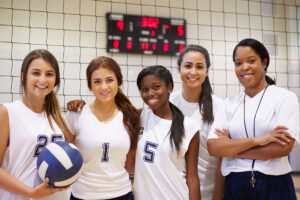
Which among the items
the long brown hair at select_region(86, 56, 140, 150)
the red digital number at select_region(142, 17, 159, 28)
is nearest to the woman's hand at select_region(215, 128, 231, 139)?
the long brown hair at select_region(86, 56, 140, 150)

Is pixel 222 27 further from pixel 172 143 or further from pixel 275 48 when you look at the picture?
pixel 172 143

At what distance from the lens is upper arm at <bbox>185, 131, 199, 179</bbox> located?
1.58m

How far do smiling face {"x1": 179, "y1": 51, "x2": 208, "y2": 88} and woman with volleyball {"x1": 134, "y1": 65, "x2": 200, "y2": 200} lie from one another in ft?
0.87

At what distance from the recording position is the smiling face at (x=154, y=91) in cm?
167

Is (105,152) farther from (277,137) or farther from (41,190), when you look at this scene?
(277,137)

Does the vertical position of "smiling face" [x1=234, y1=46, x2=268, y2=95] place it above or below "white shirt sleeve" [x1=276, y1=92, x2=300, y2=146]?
above

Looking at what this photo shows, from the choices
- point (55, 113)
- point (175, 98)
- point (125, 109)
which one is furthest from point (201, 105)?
point (55, 113)

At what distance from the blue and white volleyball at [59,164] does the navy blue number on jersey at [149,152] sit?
0.35m

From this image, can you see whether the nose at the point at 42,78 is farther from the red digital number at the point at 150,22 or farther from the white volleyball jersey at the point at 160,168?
the red digital number at the point at 150,22

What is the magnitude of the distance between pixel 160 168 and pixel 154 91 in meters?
0.44

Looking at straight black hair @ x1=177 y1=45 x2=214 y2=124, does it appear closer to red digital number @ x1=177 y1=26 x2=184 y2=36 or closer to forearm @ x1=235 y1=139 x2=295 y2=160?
forearm @ x1=235 y1=139 x2=295 y2=160

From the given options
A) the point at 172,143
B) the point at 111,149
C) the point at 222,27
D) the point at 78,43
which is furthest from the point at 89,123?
the point at 222,27

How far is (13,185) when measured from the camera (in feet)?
4.41

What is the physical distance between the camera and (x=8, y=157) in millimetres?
1440
